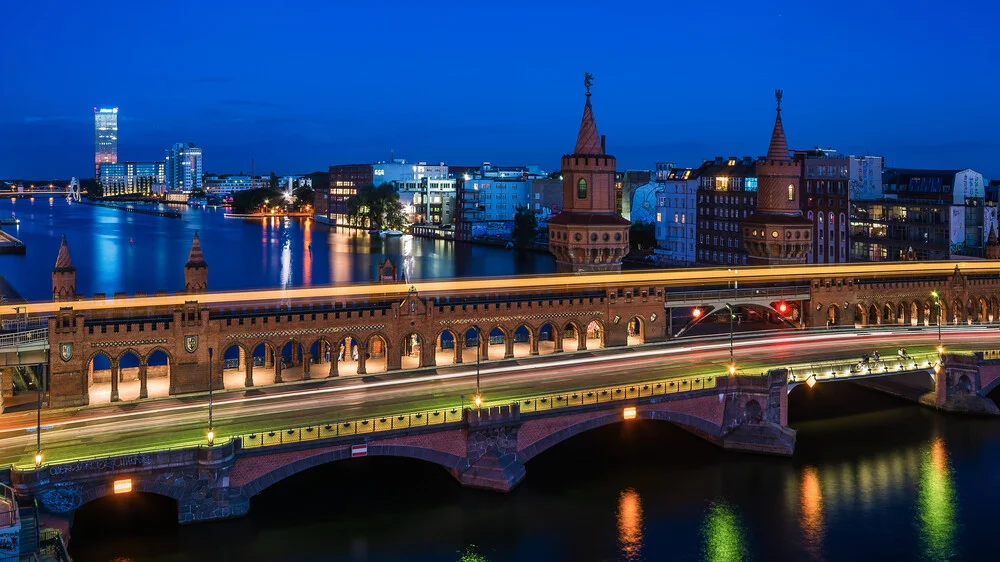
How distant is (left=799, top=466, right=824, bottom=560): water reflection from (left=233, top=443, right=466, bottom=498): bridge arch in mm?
15729

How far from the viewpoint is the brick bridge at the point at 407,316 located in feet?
166

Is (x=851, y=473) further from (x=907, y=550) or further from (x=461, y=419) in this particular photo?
(x=461, y=419)

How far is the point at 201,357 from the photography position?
51938mm

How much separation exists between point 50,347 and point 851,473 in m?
39.6

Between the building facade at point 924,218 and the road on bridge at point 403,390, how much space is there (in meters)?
43.7

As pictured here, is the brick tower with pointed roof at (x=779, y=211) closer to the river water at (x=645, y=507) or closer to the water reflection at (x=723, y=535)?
the river water at (x=645, y=507)

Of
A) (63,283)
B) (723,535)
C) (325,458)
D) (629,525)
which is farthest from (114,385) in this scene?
(723,535)

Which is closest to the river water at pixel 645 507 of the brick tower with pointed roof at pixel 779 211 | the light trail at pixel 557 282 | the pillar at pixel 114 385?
the pillar at pixel 114 385

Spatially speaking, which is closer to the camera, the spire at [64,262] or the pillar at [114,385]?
the pillar at [114,385]

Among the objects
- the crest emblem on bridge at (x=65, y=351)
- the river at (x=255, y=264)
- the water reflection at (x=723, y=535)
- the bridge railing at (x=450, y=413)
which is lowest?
the water reflection at (x=723, y=535)

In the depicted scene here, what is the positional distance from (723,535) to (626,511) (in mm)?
4514

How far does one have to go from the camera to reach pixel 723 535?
43.0 m

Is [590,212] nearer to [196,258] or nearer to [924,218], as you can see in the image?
[196,258]

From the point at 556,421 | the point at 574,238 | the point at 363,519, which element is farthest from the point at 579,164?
the point at 363,519
